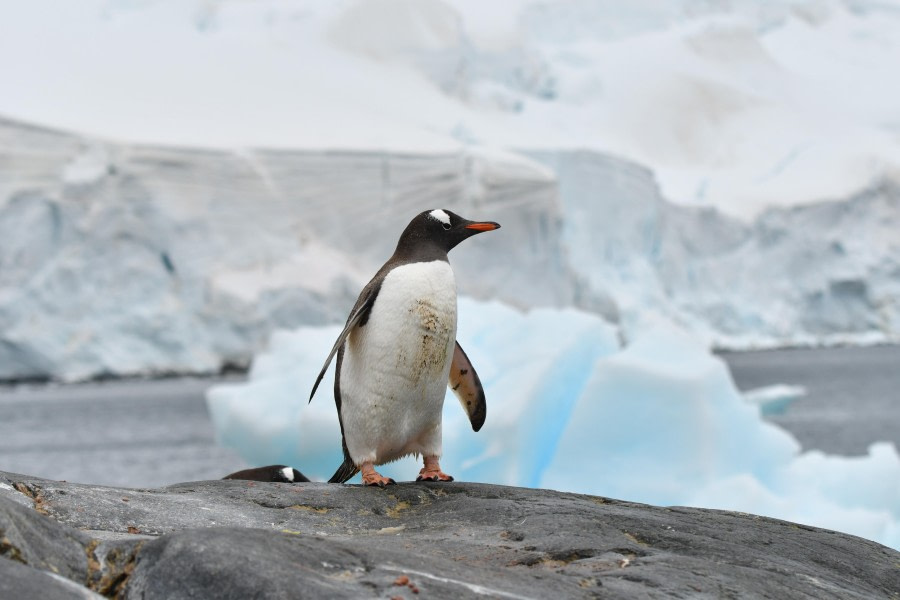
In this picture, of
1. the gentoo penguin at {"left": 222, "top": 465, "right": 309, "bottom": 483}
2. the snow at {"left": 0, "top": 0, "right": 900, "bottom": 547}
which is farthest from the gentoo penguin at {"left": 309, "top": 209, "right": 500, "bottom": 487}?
the snow at {"left": 0, "top": 0, "right": 900, "bottom": 547}

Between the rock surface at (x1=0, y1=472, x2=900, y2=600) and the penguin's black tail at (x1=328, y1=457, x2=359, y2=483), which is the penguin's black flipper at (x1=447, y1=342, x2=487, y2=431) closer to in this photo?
the penguin's black tail at (x1=328, y1=457, x2=359, y2=483)

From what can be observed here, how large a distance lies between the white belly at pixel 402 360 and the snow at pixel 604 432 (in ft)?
15.7

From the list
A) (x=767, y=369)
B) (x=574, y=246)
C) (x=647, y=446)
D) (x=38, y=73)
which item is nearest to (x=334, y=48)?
(x=38, y=73)

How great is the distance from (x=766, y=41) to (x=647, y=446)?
6276 centimetres

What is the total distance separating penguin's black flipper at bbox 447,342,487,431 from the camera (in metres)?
3.71

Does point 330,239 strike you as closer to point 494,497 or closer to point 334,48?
point 334,48

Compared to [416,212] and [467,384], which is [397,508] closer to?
[467,384]

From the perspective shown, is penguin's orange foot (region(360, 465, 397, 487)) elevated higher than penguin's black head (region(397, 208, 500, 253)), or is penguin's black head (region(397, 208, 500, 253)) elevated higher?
penguin's black head (region(397, 208, 500, 253))

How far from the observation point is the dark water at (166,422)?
1714 centimetres

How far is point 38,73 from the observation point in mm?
33156

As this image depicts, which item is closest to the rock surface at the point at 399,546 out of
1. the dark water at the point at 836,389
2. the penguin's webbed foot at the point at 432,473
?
the penguin's webbed foot at the point at 432,473

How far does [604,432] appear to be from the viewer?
8.64m

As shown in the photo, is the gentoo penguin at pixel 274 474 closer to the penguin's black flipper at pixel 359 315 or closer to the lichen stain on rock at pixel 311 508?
→ the penguin's black flipper at pixel 359 315

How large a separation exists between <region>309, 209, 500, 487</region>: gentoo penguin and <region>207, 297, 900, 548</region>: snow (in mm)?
4758
